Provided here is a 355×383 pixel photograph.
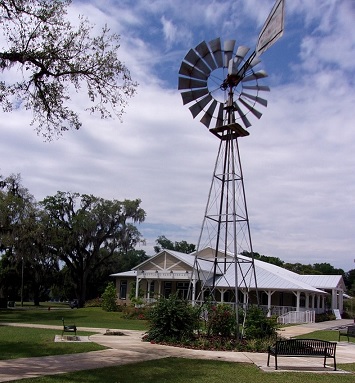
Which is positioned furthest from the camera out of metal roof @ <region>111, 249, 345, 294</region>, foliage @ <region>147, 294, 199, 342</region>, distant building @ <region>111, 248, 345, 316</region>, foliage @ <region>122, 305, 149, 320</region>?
distant building @ <region>111, 248, 345, 316</region>

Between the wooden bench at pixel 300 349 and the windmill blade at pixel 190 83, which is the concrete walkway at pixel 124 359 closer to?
the wooden bench at pixel 300 349

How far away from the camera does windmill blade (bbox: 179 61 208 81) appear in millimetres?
19391

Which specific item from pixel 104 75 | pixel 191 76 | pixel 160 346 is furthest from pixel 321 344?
pixel 191 76

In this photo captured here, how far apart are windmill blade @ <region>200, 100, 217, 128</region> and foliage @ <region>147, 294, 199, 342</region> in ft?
24.8

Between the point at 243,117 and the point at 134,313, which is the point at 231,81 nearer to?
the point at 243,117

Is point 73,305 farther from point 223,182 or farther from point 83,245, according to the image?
point 223,182

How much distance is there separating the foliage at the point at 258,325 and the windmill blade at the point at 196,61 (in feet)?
31.1

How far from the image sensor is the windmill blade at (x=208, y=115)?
66.3ft

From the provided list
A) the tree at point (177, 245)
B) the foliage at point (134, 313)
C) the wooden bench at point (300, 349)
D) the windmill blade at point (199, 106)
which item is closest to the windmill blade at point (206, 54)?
the windmill blade at point (199, 106)

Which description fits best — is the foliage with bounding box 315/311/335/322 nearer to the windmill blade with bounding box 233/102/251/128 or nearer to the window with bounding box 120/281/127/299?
the window with bounding box 120/281/127/299

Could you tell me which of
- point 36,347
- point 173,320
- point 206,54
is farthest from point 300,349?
point 206,54

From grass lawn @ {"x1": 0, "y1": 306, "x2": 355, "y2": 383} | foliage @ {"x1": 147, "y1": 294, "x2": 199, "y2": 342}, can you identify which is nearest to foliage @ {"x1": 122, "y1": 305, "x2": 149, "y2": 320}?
foliage @ {"x1": 147, "y1": 294, "x2": 199, "y2": 342}

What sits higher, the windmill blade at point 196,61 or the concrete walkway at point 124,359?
the windmill blade at point 196,61

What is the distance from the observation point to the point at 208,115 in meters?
20.2
